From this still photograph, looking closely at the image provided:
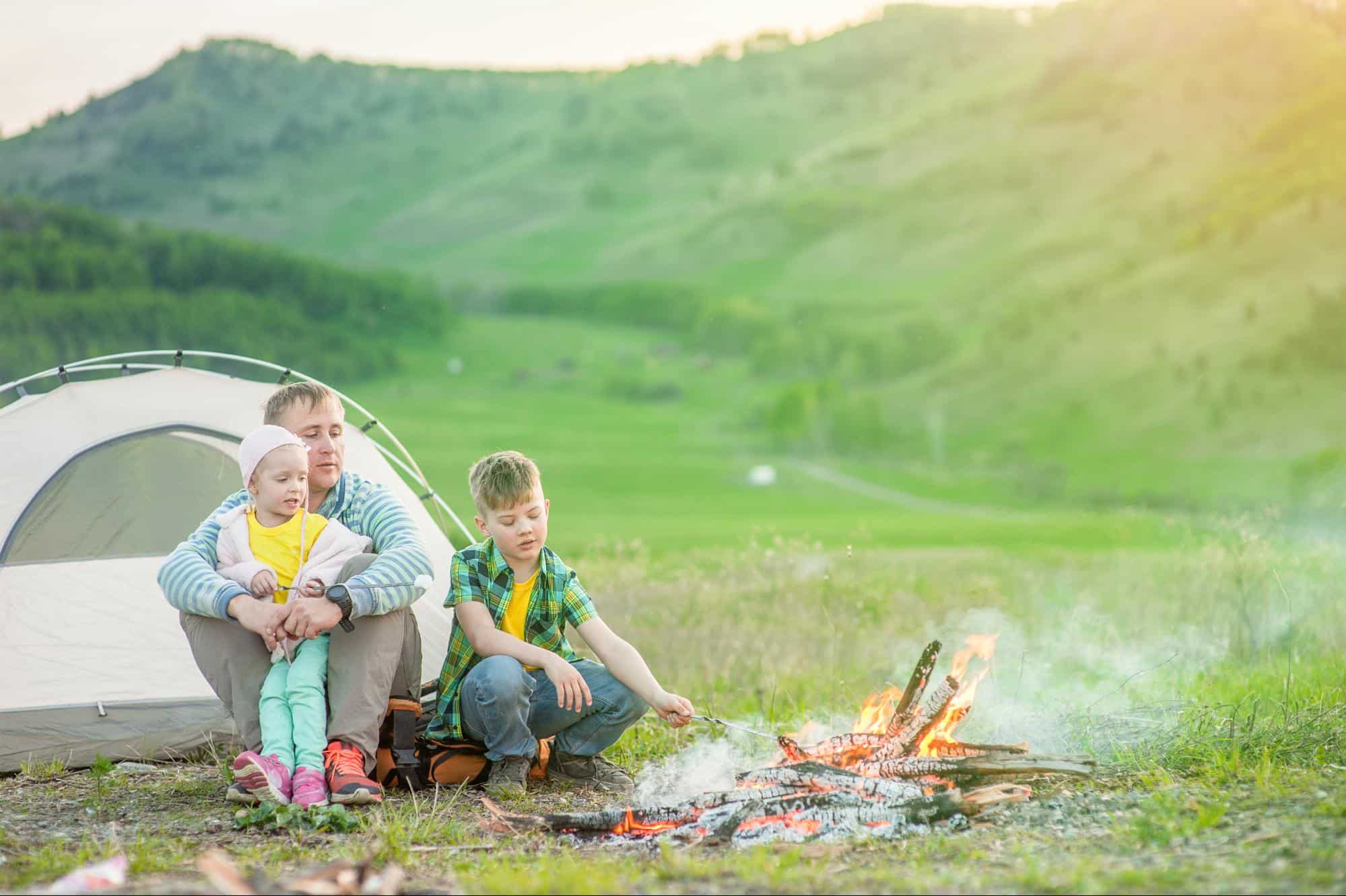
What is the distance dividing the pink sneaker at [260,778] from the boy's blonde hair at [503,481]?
116cm

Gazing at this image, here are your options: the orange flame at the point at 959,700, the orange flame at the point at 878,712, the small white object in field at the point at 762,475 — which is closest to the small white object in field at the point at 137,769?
the orange flame at the point at 878,712

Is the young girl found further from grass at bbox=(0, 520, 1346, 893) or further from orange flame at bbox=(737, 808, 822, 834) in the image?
orange flame at bbox=(737, 808, 822, 834)

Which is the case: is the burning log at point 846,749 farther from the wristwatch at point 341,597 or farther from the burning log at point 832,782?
the wristwatch at point 341,597

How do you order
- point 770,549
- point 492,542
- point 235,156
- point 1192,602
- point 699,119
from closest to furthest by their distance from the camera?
point 492,542, point 770,549, point 1192,602, point 235,156, point 699,119

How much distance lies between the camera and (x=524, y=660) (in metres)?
4.44

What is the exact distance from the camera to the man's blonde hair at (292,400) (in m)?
4.60

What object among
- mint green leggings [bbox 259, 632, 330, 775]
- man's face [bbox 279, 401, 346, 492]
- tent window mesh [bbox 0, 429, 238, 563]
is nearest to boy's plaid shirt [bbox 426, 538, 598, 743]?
mint green leggings [bbox 259, 632, 330, 775]

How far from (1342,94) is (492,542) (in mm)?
100098

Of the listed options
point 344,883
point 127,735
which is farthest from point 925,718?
point 127,735

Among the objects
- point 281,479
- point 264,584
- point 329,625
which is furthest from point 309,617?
point 281,479

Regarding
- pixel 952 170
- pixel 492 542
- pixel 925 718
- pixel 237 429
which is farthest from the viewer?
pixel 952 170

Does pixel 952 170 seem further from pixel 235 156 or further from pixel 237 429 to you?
pixel 237 429

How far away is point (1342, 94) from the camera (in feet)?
287

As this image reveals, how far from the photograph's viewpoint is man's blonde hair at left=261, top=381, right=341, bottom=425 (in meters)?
4.60
